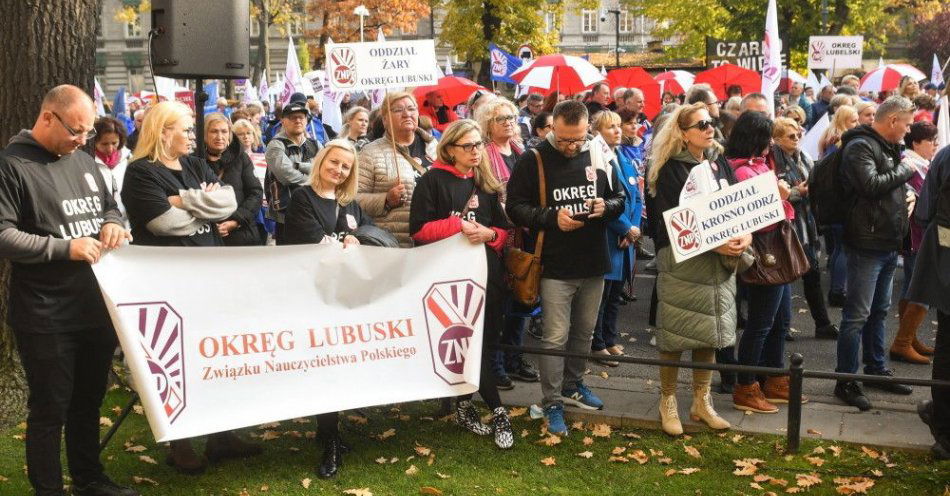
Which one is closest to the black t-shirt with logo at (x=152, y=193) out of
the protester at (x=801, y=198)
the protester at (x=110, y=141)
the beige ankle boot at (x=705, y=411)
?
the protester at (x=110, y=141)

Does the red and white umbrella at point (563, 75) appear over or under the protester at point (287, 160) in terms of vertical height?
over

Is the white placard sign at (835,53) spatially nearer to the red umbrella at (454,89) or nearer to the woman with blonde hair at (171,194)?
the red umbrella at (454,89)

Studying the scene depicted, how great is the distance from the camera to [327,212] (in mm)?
6117

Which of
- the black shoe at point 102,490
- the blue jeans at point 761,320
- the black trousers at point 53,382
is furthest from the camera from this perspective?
the blue jeans at point 761,320

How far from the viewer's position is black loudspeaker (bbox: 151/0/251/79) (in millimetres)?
6641

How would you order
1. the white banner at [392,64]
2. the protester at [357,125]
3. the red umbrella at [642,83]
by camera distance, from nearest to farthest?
the protester at [357,125] < the white banner at [392,64] < the red umbrella at [642,83]

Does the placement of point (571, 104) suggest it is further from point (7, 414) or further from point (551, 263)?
point (7, 414)

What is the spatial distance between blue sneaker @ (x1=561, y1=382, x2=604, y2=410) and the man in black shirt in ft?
9.96

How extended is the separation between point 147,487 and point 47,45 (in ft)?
9.87

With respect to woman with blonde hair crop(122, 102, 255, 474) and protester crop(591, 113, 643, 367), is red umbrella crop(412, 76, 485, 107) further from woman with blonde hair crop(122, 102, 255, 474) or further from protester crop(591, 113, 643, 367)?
woman with blonde hair crop(122, 102, 255, 474)

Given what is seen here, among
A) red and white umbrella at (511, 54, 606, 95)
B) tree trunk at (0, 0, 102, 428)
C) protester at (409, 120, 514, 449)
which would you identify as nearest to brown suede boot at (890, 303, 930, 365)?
protester at (409, 120, 514, 449)

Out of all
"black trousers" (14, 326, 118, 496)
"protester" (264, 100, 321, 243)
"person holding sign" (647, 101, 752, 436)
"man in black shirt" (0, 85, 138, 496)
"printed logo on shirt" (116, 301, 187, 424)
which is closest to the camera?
"man in black shirt" (0, 85, 138, 496)

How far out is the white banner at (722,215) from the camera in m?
6.21

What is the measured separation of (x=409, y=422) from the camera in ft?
22.8
